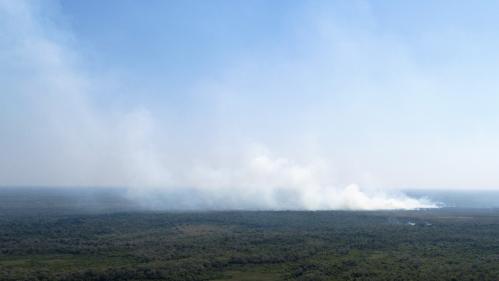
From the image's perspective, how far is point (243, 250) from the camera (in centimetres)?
8406

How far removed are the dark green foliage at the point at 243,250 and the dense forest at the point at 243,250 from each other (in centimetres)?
14

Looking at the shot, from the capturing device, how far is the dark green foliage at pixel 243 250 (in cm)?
6744

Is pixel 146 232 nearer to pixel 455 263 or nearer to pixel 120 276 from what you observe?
pixel 120 276

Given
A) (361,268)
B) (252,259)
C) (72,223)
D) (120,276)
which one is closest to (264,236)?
(252,259)

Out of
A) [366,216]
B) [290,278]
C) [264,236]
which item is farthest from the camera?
[366,216]

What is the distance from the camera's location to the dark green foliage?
67438 mm

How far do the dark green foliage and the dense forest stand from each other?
0.47 feet

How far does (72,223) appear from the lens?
124750 millimetres

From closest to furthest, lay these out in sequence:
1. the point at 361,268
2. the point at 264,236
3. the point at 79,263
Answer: the point at 361,268 → the point at 79,263 → the point at 264,236

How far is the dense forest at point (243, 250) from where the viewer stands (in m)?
67.4

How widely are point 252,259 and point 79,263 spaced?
24.8m

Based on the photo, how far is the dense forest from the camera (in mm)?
67438

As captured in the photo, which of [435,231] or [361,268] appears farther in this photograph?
[435,231]

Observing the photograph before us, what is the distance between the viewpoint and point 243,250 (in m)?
84.1
